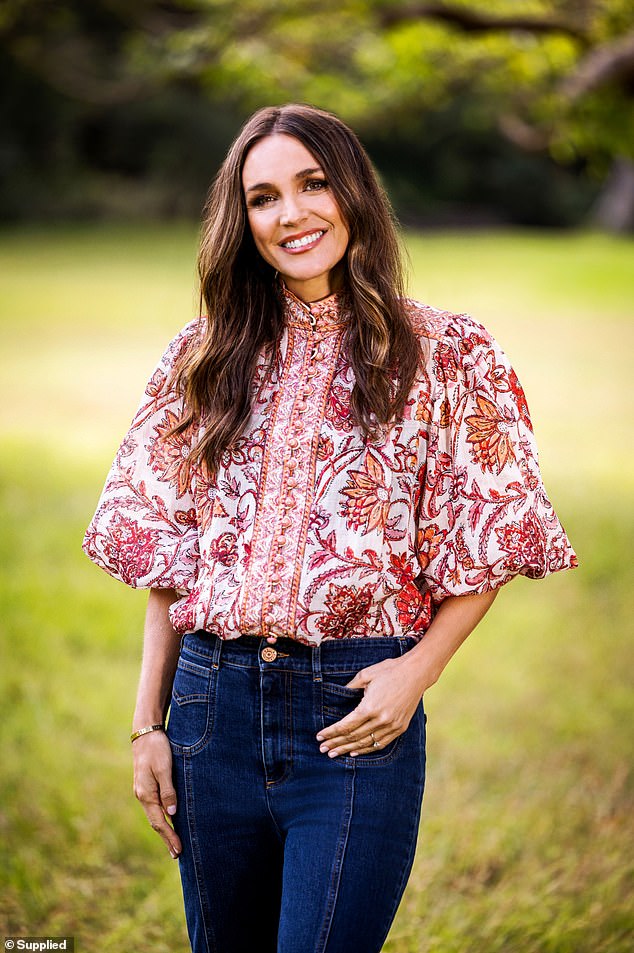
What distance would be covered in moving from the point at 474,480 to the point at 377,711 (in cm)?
42

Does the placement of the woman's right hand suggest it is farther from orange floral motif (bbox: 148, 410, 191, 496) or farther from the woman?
orange floral motif (bbox: 148, 410, 191, 496)

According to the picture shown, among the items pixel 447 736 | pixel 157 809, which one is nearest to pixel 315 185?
pixel 157 809

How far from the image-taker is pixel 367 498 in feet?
6.37

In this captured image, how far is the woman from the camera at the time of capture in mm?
1898

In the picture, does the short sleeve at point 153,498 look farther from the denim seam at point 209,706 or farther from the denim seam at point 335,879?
the denim seam at point 335,879

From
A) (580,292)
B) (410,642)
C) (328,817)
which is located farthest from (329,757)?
(580,292)

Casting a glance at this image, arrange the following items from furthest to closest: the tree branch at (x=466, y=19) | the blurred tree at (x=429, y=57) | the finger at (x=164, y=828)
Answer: the blurred tree at (x=429, y=57) → the tree branch at (x=466, y=19) → the finger at (x=164, y=828)

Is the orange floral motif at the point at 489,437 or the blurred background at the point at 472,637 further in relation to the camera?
the blurred background at the point at 472,637

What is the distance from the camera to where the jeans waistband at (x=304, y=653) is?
191 centimetres

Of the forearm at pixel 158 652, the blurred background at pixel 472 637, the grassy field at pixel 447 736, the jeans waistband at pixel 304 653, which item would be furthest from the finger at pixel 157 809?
the grassy field at pixel 447 736

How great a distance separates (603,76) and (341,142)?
435 centimetres

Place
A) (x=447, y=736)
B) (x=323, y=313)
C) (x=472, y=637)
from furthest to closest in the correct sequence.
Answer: (x=472, y=637)
(x=447, y=736)
(x=323, y=313)

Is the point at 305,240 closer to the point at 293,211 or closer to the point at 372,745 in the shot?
the point at 293,211

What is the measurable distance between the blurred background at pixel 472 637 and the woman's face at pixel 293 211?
39 cm
